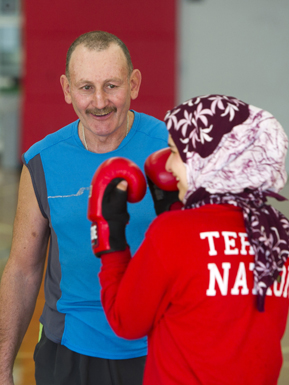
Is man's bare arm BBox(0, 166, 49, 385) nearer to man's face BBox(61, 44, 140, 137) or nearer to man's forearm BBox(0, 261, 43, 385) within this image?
man's forearm BBox(0, 261, 43, 385)

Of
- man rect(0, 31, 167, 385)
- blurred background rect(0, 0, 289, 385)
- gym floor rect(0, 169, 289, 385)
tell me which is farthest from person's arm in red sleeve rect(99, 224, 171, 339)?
blurred background rect(0, 0, 289, 385)

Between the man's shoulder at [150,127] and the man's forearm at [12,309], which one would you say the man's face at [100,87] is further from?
the man's forearm at [12,309]

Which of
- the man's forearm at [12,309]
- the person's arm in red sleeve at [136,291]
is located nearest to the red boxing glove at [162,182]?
the person's arm in red sleeve at [136,291]

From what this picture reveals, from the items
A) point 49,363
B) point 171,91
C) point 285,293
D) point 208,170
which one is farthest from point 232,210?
point 171,91

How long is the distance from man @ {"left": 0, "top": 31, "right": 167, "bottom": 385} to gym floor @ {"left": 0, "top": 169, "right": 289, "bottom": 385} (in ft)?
3.72

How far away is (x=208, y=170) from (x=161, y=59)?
19.0 feet

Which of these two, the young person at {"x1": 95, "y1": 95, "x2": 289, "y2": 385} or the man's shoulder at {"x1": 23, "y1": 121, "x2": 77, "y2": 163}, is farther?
the man's shoulder at {"x1": 23, "y1": 121, "x2": 77, "y2": 163}

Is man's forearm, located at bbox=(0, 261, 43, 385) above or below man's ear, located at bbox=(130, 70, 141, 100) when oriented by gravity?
below

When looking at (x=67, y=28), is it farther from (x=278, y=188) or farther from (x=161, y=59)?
(x=278, y=188)

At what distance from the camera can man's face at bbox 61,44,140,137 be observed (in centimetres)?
147

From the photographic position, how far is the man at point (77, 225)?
4.92 feet

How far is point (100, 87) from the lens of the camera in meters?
1.47

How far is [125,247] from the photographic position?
115cm

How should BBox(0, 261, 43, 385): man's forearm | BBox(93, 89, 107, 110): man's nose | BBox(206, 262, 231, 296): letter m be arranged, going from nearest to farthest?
BBox(206, 262, 231, 296): letter m → BBox(93, 89, 107, 110): man's nose → BBox(0, 261, 43, 385): man's forearm
